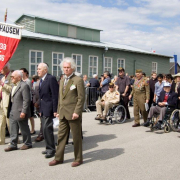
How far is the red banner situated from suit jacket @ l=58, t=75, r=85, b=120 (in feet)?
9.62

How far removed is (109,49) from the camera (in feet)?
81.4

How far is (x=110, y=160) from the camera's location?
18.5ft

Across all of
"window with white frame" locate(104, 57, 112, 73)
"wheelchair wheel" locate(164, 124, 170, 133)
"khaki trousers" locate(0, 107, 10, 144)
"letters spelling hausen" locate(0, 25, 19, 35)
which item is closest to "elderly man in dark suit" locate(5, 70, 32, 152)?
"khaki trousers" locate(0, 107, 10, 144)

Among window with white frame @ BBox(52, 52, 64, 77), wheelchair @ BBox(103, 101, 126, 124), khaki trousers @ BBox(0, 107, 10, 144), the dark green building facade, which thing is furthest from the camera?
window with white frame @ BBox(52, 52, 64, 77)

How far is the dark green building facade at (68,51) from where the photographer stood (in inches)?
767

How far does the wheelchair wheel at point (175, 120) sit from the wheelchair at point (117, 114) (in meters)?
2.18

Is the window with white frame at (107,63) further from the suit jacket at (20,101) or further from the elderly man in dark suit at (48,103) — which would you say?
the elderly man in dark suit at (48,103)

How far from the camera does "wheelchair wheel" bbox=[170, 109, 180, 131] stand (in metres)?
8.49

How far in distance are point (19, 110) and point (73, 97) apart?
70.3 inches

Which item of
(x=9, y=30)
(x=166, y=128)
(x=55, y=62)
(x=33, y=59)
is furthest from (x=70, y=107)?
(x=55, y=62)

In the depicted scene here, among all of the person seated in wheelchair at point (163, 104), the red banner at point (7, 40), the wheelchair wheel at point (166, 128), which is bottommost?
the wheelchair wheel at point (166, 128)

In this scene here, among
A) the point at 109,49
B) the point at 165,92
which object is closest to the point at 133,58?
the point at 109,49

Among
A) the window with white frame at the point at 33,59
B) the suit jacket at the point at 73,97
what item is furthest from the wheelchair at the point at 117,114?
the window with white frame at the point at 33,59

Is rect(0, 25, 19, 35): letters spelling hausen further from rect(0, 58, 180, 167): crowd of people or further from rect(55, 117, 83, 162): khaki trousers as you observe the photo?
rect(55, 117, 83, 162): khaki trousers
